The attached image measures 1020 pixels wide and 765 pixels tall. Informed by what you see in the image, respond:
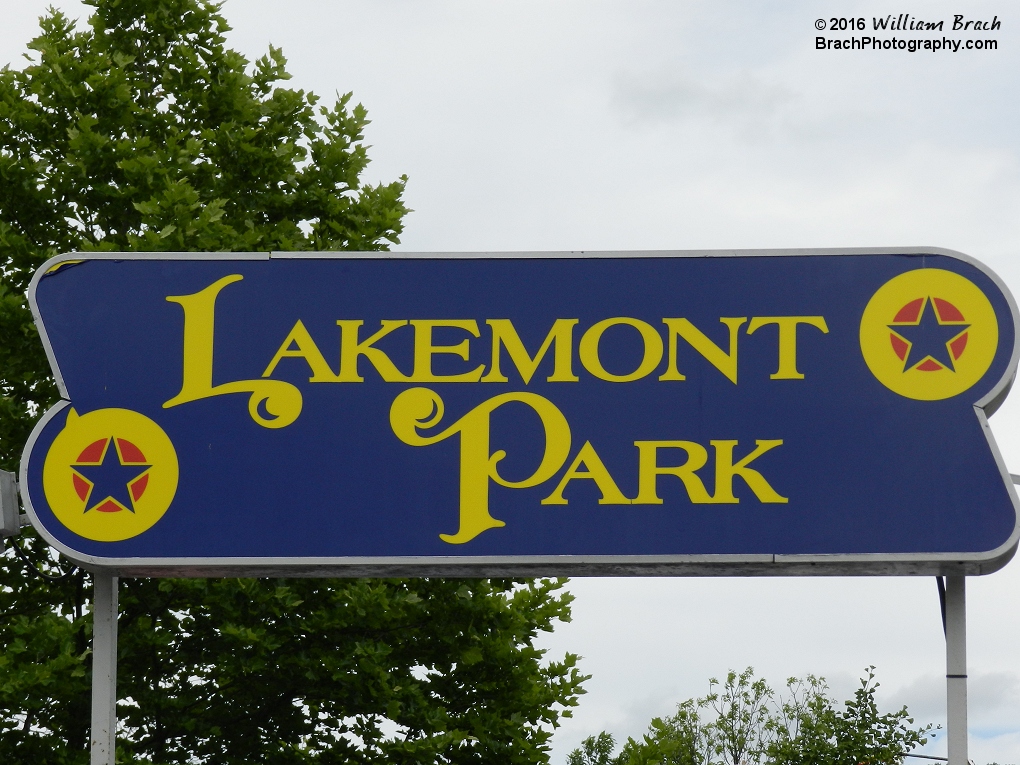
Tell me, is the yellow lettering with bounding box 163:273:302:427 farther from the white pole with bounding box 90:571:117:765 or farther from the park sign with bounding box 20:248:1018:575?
the white pole with bounding box 90:571:117:765

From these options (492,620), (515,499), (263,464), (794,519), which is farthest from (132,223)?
(794,519)

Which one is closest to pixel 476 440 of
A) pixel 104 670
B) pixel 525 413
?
pixel 525 413

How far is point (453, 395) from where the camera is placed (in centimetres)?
827

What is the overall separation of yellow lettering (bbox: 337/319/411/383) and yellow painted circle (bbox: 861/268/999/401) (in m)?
2.99

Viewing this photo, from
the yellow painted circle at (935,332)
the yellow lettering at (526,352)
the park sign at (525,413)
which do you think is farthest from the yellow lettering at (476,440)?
the yellow painted circle at (935,332)

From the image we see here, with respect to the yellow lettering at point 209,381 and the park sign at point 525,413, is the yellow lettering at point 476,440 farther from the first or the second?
the yellow lettering at point 209,381

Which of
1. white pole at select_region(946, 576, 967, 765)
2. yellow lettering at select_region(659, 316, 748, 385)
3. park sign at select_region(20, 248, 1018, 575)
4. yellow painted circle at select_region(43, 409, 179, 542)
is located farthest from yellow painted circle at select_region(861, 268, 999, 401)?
yellow painted circle at select_region(43, 409, 179, 542)

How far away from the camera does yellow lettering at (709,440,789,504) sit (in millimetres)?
7910

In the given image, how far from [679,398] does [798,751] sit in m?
16.2

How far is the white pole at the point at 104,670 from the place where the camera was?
8.27 meters

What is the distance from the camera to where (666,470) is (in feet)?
26.3

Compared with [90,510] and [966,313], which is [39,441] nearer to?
[90,510]

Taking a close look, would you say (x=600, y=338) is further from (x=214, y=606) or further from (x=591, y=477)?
(x=214, y=606)

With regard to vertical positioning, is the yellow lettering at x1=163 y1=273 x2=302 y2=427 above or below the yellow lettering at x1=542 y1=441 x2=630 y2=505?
above
